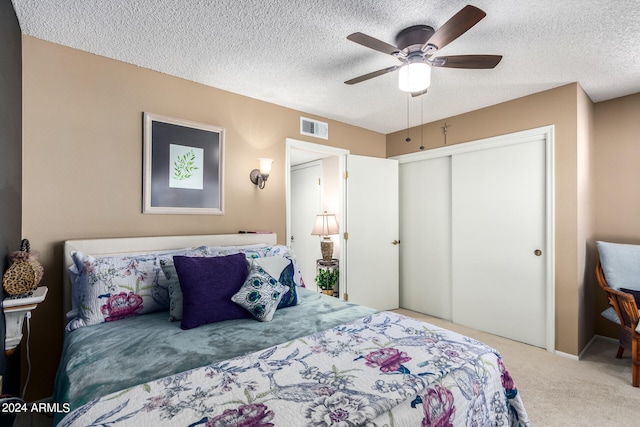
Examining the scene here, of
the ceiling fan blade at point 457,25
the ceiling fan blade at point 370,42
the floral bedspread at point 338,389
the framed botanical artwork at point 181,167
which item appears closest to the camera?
the floral bedspread at point 338,389

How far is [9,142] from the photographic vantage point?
1664mm

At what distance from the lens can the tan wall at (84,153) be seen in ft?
6.82

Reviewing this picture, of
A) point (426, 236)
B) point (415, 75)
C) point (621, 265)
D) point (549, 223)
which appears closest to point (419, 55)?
point (415, 75)

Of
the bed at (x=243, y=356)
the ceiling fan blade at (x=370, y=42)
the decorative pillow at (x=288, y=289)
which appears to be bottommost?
the bed at (x=243, y=356)

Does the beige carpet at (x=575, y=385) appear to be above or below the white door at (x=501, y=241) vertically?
below

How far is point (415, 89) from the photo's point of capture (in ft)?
6.82

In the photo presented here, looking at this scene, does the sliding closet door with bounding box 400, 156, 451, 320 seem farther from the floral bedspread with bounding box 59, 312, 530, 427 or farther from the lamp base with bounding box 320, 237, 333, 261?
the floral bedspread with bounding box 59, 312, 530, 427

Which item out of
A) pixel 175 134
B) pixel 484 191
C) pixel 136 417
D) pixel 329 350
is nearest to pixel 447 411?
pixel 329 350

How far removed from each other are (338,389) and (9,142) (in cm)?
208

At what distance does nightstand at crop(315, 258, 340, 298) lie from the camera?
4.00 m

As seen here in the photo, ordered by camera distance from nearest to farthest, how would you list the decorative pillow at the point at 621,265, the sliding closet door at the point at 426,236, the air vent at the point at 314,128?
1. the decorative pillow at the point at 621,265
2. the air vent at the point at 314,128
3. the sliding closet door at the point at 426,236

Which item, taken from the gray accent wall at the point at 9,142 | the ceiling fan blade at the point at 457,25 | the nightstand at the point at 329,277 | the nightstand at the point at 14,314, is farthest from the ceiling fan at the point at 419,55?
the nightstand at the point at 329,277

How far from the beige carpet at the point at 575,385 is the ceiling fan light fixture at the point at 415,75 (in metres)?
2.29

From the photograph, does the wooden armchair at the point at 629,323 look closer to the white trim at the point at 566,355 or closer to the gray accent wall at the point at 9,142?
the white trim at the point at 566,355
